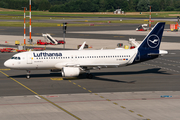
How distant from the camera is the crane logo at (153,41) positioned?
50.3 metres

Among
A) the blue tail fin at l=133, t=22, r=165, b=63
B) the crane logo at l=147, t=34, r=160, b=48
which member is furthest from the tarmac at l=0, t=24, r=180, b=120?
the crane logo at l=147, t=34, r=160, b=48

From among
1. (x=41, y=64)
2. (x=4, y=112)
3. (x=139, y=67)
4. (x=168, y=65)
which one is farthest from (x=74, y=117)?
(x=168, y=65)

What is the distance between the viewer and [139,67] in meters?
58.8

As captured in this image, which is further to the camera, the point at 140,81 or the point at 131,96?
the point at 140,81

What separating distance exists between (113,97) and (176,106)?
7608 millimetres

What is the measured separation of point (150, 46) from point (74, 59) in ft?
43.4

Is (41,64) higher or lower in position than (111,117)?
higher

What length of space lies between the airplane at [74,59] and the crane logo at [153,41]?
0.74 m

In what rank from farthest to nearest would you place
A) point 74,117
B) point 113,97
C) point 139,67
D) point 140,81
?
point 139,67, point 140,81, point 113,97, point 74,117

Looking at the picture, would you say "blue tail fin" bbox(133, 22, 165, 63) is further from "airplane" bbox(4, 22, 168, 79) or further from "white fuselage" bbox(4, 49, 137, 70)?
"white fuselage" bbox(4, 49, 137, 70)

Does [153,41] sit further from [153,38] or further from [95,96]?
[95,96]

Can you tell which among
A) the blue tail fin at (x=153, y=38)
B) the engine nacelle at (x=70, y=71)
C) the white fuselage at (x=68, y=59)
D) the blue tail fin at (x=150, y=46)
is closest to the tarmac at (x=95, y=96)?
the engine nacelle at (x=70, y=71)

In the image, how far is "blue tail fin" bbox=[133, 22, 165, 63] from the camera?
4931cm

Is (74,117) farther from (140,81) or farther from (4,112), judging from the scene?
(140,81)
